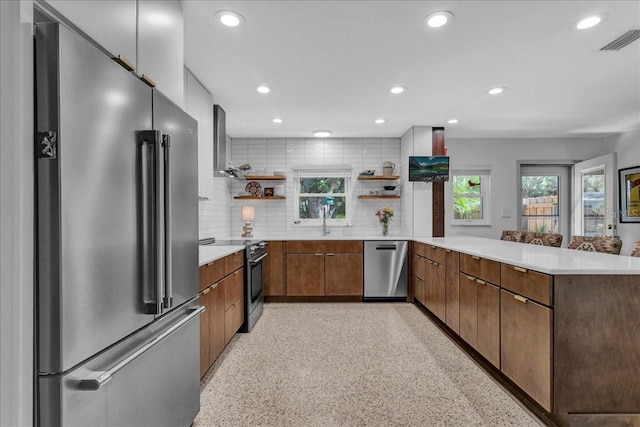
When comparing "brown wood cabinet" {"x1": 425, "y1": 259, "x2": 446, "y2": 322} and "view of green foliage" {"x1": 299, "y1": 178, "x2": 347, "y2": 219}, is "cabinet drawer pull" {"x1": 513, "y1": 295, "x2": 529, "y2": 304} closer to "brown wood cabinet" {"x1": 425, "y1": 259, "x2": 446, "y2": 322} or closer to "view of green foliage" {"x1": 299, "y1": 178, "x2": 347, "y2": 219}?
"brown wood cabinet" {"x1": 425, "y1": 259, "x2": 446, "y2": 322}

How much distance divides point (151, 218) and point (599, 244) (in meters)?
3.58

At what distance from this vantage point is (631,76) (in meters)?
3.18

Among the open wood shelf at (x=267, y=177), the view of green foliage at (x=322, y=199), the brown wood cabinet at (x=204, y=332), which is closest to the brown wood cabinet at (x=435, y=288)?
the view of green foliage at (x=322, y=199)

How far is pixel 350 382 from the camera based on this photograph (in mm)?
2326

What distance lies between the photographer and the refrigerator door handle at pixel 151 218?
130cm

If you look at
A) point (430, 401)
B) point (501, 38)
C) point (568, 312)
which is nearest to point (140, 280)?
point (430, 401)

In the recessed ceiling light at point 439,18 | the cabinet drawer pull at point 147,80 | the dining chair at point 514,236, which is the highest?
the recessed ceiling light at point 439,18

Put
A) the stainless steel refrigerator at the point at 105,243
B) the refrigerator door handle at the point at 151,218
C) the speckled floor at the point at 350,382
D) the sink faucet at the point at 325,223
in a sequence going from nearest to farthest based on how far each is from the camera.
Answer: the stainless steel refrigerator at the point at 105,243 < the refrigerator door handle at the point at 151,218 < the speckled floor at the point at 350,382 < the sink faucet at the point at 325,223

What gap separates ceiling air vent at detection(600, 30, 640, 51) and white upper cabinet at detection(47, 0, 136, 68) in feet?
10.3

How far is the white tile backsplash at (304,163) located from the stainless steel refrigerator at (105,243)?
148 inches

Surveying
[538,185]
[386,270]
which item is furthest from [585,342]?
[538,185]

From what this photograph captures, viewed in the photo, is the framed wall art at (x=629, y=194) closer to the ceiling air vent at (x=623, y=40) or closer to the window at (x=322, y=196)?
the ceiling air vent at (x=623, y=40)

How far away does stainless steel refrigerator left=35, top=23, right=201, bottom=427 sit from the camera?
36.4 inches

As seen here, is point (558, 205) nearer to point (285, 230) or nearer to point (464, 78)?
point (464, 78)
